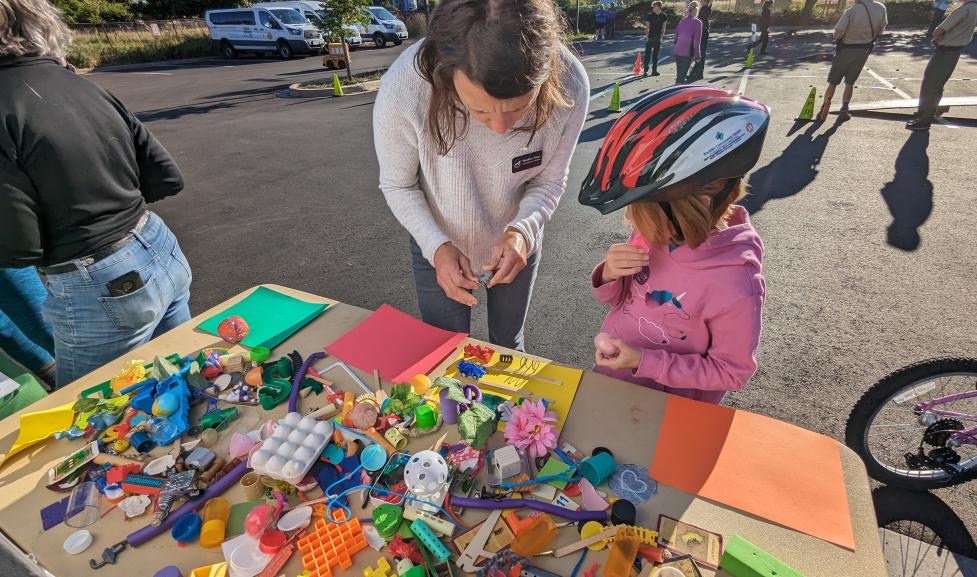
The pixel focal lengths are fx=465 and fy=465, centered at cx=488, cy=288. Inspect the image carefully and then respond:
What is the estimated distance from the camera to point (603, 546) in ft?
3.46

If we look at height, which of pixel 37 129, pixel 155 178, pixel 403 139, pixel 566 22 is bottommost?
pixel 155 178

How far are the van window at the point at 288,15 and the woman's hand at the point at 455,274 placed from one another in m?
22.3

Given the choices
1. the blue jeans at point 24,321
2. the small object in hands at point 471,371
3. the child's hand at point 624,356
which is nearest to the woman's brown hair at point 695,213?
the child's hand at point 624,356

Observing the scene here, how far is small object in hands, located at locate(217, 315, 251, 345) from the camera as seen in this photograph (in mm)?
1765

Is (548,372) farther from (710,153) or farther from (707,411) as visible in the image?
(710,153)

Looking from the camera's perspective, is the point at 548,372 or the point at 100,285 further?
the point at 100,285

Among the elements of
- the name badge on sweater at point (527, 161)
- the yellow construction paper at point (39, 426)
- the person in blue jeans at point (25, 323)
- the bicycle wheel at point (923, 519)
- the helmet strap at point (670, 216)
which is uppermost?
the name badge on sweater at point (527, 161)

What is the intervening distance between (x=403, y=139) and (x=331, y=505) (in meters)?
1.14

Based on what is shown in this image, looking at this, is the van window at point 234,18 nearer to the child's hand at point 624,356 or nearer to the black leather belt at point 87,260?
the black leather belt at point 87,260

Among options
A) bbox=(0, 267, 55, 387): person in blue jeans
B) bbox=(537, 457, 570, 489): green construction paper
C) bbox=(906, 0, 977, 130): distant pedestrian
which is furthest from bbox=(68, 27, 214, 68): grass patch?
bbox=(906, 0, 977, 130): distant pedestrian

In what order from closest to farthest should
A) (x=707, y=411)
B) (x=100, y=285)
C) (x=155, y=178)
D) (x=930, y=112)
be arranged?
1. (x=707, y=411)
2. (x=100, y=285)
3. (x=155, y=178)
4. (x=930, y=112)

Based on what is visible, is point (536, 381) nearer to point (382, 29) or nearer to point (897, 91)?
point (897, 91)

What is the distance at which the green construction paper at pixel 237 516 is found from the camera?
114 cm

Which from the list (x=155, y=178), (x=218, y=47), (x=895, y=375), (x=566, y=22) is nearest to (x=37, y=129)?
(x=155, y=178)
